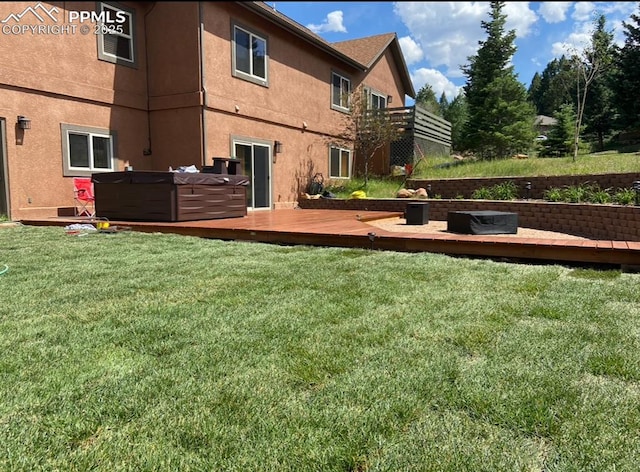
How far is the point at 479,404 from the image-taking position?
164 cm

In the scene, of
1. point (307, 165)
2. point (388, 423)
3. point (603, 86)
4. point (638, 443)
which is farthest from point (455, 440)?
point (603, 86)

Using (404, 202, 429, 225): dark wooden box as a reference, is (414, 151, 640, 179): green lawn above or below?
above

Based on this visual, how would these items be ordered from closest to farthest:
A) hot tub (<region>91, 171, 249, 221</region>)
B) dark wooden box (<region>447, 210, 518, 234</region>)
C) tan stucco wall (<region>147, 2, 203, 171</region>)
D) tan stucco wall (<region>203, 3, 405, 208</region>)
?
dark wooden box (<region>447, 210, 518, 234</region>) → hot tub (<region>91, 171, 249, 221</region>) → tan stucco wall (<region>147, 2, 203, 171</region>) → tan stucco wall (<region>203, 3, 405, 208</region>)

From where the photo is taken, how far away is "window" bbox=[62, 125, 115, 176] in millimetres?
8367

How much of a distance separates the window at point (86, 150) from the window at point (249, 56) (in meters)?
3.30

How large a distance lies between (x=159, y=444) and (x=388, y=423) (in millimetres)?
775

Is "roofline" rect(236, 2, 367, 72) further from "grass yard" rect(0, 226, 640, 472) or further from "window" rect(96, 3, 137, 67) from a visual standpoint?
"grass yard" rect(0, 226, 640, 472)

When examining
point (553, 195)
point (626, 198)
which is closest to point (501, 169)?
point (553, 195)

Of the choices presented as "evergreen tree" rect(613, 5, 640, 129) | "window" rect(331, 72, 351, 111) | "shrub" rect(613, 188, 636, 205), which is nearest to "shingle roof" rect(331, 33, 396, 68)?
"window" rect(331, 72, 351, 111)

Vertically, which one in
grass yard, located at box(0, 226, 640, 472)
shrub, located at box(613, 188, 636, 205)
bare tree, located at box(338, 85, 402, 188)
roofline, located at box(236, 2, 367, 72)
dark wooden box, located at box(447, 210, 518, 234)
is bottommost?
grass yard, located at box(0, 226, 640, 472)

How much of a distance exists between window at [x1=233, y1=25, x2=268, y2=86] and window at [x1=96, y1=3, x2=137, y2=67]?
2.24 metres

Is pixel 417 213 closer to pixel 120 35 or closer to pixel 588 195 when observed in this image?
pixel 588 195

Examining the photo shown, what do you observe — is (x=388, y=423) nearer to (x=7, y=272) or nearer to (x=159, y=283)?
(x=159, y=283)

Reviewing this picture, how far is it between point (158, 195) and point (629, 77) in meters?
22.1
